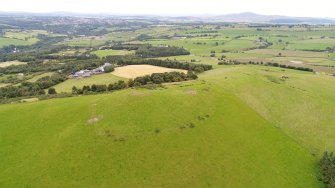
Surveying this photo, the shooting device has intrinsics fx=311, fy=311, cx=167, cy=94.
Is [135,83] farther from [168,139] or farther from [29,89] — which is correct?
[168,139]

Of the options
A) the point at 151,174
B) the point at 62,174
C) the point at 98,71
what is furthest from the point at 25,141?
the point at 98,71

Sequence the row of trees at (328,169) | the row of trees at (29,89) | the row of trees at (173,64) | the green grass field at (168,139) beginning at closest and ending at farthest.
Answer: the green grass field at (168,139), the row of trees at (328,169), the row of trees at (29,89), the row of trees at (173,64)

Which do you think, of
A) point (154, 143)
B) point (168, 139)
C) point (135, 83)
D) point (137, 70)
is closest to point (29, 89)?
point (135, 83)

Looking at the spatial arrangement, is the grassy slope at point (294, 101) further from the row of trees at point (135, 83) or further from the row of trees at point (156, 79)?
the row of trees at point (156, 79)

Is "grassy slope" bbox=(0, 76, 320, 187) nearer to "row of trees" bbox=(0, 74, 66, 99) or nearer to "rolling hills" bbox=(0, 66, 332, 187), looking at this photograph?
"rolling hills" bbox=(0, 66, 332, 187)

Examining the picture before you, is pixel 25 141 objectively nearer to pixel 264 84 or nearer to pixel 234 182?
pixel 234 182

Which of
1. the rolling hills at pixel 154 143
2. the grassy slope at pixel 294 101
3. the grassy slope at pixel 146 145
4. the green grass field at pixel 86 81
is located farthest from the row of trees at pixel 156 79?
the grassy slope at pixel 146 145
